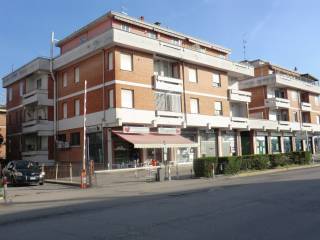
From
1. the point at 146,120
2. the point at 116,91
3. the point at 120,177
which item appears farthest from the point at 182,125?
the point at 120,177

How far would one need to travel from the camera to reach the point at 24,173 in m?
25.2

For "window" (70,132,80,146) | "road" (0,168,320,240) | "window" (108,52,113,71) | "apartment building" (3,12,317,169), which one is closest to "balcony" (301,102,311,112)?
"apartment building" (3,12,317,169)

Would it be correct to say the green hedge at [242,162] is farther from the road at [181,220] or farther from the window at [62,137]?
the window at [62,137]

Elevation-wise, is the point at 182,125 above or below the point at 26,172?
above

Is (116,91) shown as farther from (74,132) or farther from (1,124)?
(1,124)

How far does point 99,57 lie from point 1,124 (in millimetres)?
29823

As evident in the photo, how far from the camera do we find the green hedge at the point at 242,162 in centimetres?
2616

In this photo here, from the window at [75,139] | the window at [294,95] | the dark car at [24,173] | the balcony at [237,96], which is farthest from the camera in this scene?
the window at [294,95]

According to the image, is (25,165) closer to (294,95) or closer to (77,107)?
(77,107)

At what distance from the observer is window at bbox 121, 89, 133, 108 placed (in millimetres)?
31237

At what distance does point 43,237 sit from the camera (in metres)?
8.27

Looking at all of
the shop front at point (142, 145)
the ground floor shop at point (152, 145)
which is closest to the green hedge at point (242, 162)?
the ground floor shop at point (152, 145)

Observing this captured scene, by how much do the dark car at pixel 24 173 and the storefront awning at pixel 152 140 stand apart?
6675mm

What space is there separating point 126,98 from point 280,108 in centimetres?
2908
